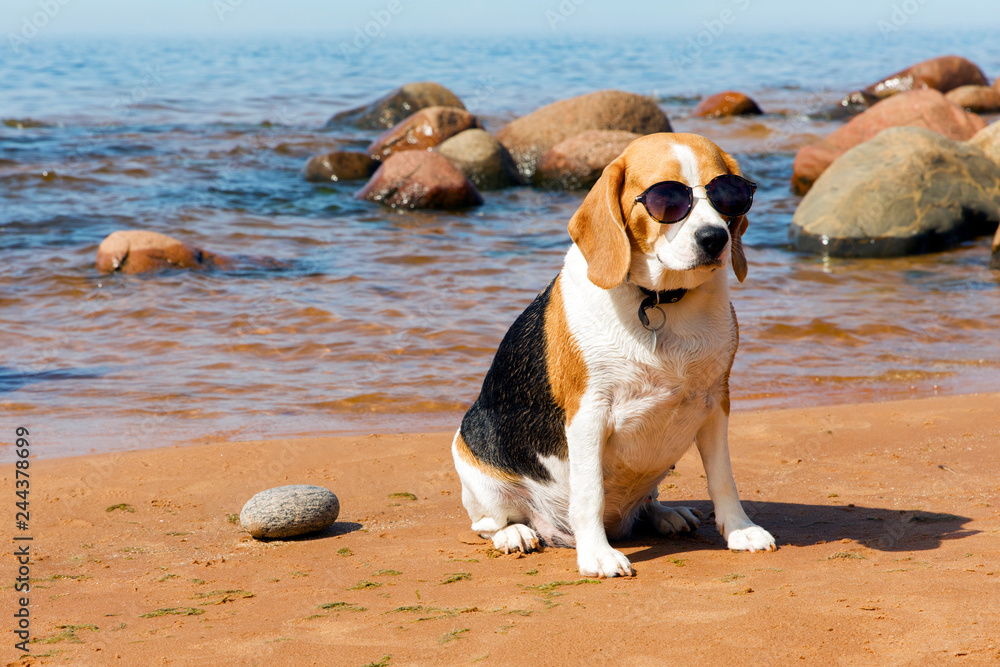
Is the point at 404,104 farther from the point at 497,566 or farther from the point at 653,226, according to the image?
the point at 653,226

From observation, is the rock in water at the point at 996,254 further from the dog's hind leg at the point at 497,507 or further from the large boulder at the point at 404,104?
the large boulder at the point at 404,104

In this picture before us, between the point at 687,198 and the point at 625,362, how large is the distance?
0.70 metres

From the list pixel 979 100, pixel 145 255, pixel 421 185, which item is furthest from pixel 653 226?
pixel 979 100

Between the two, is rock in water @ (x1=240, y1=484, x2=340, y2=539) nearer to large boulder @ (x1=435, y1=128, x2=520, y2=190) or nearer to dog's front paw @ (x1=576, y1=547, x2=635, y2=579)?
dog's front paw @ (x1=576, y1=547, x2=635, y2=579)

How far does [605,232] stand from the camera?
147 inches

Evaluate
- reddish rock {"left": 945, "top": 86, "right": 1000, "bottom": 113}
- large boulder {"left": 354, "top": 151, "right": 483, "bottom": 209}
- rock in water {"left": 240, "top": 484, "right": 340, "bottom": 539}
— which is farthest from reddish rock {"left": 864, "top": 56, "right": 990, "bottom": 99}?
rock in water {"left": 240, "top": 484, "right": 340, "bottom": 539}

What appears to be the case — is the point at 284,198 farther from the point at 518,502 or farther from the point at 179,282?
the point at 518,502

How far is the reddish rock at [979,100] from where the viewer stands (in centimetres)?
2628

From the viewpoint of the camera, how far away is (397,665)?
308cm

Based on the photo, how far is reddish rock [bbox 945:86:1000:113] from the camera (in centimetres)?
2628

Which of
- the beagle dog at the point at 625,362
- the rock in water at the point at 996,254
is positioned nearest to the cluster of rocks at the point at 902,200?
the rock in water at the point at 996,254

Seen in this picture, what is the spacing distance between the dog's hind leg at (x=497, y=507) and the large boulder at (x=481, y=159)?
13.0 metres

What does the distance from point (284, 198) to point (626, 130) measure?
701 centimetres

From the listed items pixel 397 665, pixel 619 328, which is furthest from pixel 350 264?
pixel 397 665
